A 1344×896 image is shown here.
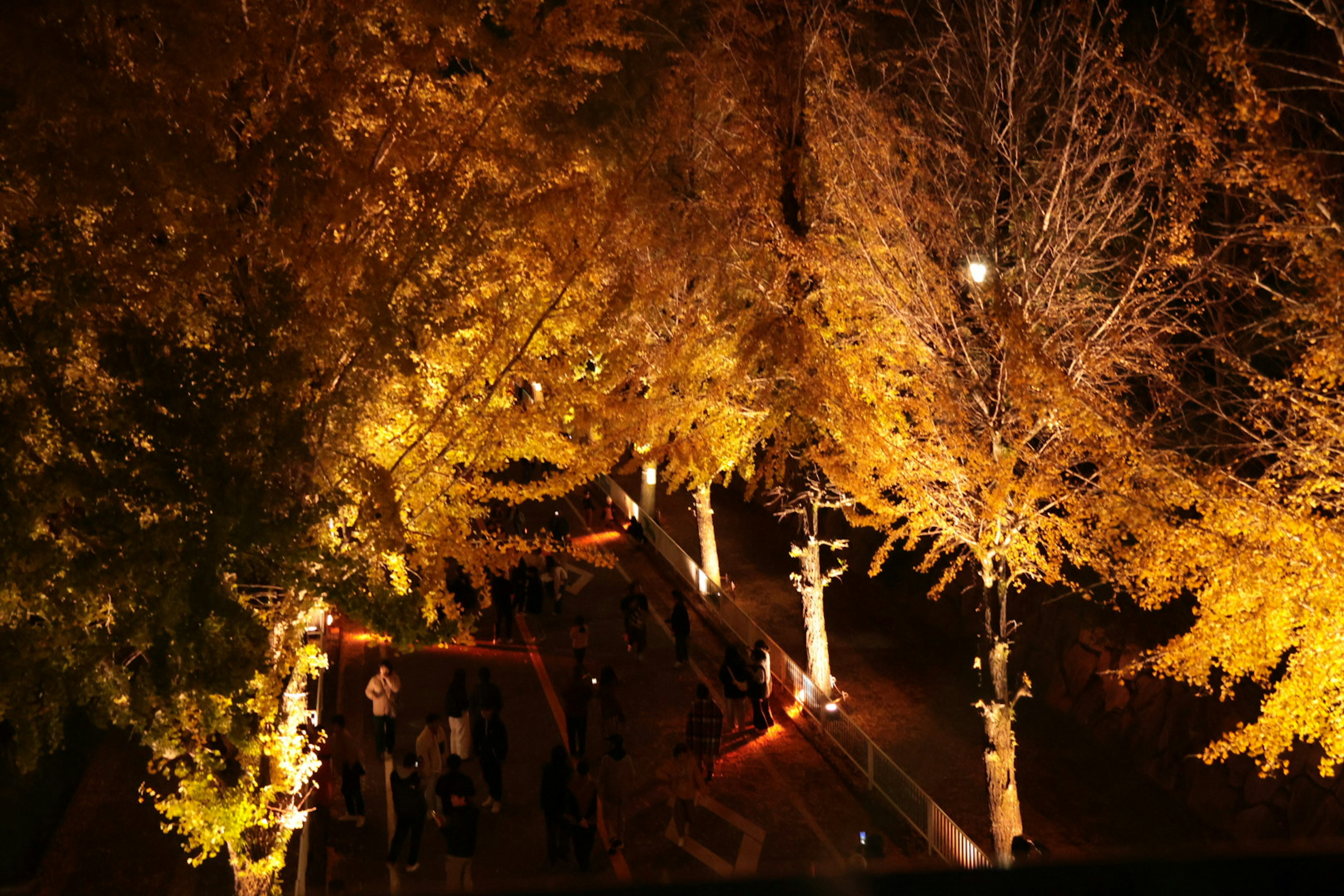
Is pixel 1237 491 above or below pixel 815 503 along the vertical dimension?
below

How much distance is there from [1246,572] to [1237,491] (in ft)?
2.17

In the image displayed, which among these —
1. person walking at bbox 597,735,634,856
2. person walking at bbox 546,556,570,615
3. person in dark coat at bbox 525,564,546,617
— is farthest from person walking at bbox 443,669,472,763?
person walking at bbox 546,556,570,615

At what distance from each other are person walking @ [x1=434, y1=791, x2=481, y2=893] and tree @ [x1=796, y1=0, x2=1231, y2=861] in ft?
16.5

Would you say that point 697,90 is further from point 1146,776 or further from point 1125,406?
point 1146,776

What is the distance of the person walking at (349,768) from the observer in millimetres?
10055

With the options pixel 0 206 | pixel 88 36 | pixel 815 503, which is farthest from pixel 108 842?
pixel 815 503

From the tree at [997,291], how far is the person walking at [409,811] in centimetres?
530

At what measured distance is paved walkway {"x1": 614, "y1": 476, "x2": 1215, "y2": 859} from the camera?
12375 millimetres

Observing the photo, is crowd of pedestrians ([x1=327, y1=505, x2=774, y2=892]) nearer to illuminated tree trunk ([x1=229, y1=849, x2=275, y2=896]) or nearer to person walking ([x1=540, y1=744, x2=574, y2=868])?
person walking ([x1=540, y1=744, x2=574, y2=868])

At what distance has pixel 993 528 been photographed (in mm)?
10109

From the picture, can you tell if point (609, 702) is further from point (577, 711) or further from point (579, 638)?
point (579, 638)

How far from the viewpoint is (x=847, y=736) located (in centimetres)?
1245

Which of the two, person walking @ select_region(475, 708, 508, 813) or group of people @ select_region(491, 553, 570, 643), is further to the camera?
group of people @ select_region(491, 553, 570, 643)

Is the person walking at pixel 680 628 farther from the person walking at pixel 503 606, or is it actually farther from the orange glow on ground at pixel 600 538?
the orange glow on ground at pixel 600 538
